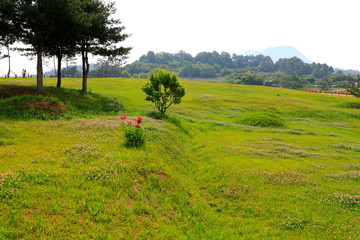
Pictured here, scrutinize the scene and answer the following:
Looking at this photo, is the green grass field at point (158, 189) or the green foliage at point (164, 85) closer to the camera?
the green grass field at point (158, 189)

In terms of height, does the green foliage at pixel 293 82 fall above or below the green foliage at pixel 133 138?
above

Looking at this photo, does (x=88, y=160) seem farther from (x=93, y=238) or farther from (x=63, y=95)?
(x=63, y=95)

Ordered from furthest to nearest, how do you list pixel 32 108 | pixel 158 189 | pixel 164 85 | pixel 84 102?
pixel 84 102 → pixel 164 85 → pixel 32 108 → pixel 158 189

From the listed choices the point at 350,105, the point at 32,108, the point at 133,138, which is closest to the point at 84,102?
the point at 32,108

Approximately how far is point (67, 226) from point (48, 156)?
6.21m

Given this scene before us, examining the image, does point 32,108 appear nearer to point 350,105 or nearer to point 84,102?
point 84,102

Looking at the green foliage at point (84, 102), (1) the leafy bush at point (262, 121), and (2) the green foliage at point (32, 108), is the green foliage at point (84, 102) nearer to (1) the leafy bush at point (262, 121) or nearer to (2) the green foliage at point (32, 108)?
(2) the green foliage at point (32, 108)

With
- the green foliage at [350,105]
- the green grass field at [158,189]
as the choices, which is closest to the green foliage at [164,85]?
the green grass field at [158,189]

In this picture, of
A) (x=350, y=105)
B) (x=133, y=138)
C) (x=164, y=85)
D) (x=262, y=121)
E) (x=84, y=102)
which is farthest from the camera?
(x=350, y=105)

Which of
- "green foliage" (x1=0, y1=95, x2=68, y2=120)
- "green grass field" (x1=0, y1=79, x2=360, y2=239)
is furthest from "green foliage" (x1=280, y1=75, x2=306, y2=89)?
"green foliage" (x1=0, y1=95, x2=68, y2=120)

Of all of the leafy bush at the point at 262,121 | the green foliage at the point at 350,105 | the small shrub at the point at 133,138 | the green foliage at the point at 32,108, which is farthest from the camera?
the green foliage at the point at 350,105

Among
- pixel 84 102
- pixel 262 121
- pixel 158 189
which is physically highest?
pixel 84 102

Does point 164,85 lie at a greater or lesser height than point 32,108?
greater

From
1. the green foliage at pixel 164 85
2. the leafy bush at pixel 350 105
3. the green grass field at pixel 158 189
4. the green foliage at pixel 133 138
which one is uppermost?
the green foliage at pixel 164 85
